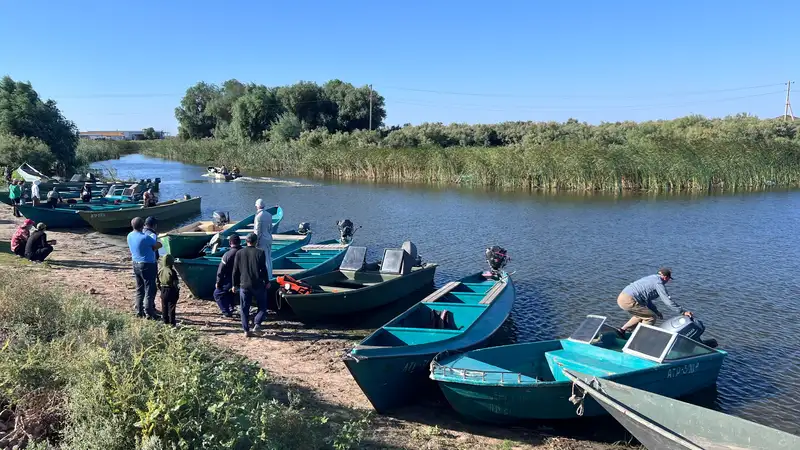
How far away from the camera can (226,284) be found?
35.8ft

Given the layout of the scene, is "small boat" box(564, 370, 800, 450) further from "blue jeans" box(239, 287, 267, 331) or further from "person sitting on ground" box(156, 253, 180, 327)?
"person sitting on ground" box(156, 253, 180, 327)

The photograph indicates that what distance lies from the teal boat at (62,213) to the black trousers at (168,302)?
544 inches

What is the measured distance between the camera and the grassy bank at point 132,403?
467 cm

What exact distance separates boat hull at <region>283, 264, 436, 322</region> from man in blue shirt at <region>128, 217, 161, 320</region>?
2.43 metres

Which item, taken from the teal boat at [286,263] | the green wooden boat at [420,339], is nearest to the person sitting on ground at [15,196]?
the teal boat at [286,263]

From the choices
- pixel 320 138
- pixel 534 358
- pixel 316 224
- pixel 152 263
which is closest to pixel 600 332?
pixel 534 358

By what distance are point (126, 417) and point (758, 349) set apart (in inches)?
443

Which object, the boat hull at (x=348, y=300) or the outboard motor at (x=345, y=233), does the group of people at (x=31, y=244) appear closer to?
the boat hull at (x=348, y=300)

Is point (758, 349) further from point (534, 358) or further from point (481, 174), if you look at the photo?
point (481, 174)

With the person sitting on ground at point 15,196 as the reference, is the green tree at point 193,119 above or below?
above

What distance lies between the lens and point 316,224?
2508cm

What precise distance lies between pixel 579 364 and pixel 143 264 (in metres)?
7.41

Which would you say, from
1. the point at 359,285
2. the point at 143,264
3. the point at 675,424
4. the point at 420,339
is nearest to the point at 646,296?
the point at 675,424

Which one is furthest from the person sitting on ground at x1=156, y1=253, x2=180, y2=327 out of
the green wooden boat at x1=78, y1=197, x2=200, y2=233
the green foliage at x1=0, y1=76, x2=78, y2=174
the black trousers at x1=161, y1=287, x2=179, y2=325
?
the green foliage at x1=0, y1=76, x2=78, y2=174
